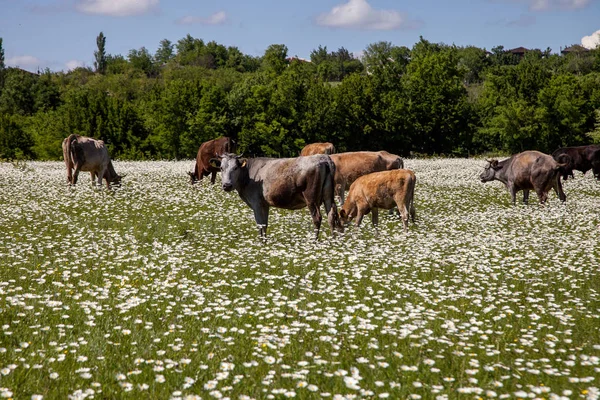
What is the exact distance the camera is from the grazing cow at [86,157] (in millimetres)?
21609

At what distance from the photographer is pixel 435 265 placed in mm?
10273

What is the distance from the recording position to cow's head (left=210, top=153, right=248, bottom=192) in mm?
13469

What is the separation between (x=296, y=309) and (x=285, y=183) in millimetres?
6145

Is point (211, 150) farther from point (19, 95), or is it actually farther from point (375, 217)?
point (19, 95)

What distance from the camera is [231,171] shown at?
1359cm

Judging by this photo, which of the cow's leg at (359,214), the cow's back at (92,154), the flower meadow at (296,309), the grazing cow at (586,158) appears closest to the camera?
the flower meadow at (296,309)

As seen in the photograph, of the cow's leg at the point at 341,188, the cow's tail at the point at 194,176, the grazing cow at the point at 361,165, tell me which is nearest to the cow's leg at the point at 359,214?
the grazing cow at the point at 361,165

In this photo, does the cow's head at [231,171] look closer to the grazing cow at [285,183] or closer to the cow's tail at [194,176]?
the grazing cow at [285,183]

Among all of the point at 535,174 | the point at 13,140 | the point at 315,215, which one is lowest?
the point at 315,215

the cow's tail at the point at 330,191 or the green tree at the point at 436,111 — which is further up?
the green tree at the point at 436,111

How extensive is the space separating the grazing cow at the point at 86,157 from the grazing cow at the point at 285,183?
996 cm

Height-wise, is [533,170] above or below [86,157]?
below

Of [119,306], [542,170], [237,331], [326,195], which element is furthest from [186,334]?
[542,170]

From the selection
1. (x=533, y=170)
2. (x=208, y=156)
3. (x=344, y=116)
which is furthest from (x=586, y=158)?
A: (x=344, y=116)
